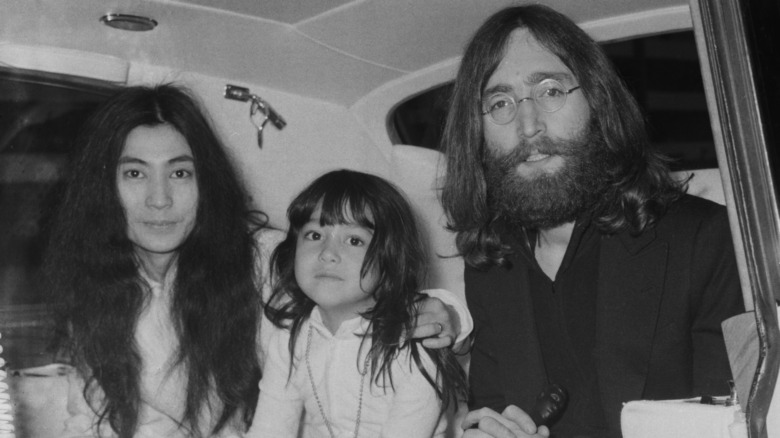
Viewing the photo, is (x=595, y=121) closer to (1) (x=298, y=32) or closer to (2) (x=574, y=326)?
(2) (x=574, y=326)

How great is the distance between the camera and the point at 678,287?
3.53 feet

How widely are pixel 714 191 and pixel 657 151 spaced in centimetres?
14

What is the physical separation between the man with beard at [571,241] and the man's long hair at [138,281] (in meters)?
0.43

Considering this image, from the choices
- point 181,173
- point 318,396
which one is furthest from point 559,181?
point 181,173

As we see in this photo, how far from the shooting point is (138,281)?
1.40m

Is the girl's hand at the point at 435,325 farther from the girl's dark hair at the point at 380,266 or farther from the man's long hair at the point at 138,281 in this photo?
the man's long hair at the point at 138,281

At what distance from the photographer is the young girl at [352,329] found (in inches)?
50.6

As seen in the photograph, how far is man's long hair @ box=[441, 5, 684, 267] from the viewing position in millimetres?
1175

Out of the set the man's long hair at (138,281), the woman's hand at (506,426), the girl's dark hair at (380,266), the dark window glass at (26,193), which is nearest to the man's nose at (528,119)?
the girl's dark hair at (380,266)

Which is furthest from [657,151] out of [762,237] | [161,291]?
[161,291]

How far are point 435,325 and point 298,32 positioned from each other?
1.96 ft

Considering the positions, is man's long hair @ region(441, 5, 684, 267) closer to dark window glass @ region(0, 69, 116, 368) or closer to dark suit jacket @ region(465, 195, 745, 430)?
dark suit jacket @ region(465, 195, 745, 430)

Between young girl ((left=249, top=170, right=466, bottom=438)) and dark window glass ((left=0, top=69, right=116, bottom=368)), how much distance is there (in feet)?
1.28

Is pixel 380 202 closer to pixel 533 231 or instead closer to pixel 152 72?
pixel 533 231
